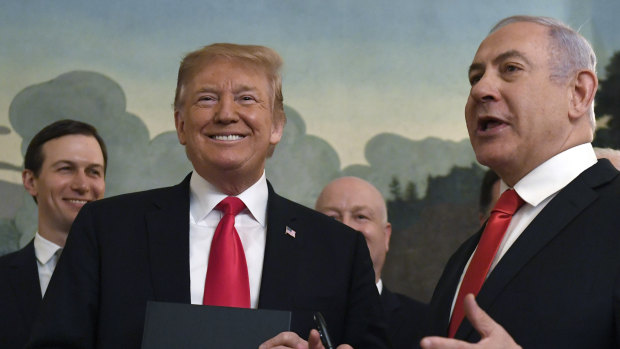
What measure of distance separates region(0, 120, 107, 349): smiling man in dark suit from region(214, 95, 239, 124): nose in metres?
1.56

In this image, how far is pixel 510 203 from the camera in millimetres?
2695

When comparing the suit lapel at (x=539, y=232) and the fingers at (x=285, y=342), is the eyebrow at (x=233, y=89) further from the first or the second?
the suit lapel at (x=539, y=232)

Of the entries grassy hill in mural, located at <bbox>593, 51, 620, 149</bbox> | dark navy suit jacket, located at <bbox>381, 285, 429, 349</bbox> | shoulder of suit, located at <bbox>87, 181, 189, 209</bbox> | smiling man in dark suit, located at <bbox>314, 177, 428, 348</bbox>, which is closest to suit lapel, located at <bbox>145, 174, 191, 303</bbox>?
shoulder of suit, located at <bbox>87, 181, 189, 209</bbox>

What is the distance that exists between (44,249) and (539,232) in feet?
9.29

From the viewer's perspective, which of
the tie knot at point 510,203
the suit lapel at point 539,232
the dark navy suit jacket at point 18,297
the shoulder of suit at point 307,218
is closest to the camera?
the suit lapel at point 539,232

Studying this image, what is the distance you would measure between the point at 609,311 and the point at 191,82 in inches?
70.4

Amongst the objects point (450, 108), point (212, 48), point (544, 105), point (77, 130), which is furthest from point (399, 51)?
point (544, 105)

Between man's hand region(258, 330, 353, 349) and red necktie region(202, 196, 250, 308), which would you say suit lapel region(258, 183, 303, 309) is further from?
man's hand region(258, 330, 353, 349)

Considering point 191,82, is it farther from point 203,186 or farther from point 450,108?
point 450,108

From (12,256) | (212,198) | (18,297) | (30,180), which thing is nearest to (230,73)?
(212,198)

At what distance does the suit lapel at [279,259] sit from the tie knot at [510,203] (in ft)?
2.60

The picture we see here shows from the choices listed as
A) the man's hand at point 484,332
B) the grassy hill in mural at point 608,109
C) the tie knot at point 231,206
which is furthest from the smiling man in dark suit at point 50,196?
the grassy hill in mural at point 608,109

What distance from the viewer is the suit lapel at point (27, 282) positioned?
400cm

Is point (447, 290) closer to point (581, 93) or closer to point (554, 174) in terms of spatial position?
point (554, 174)
